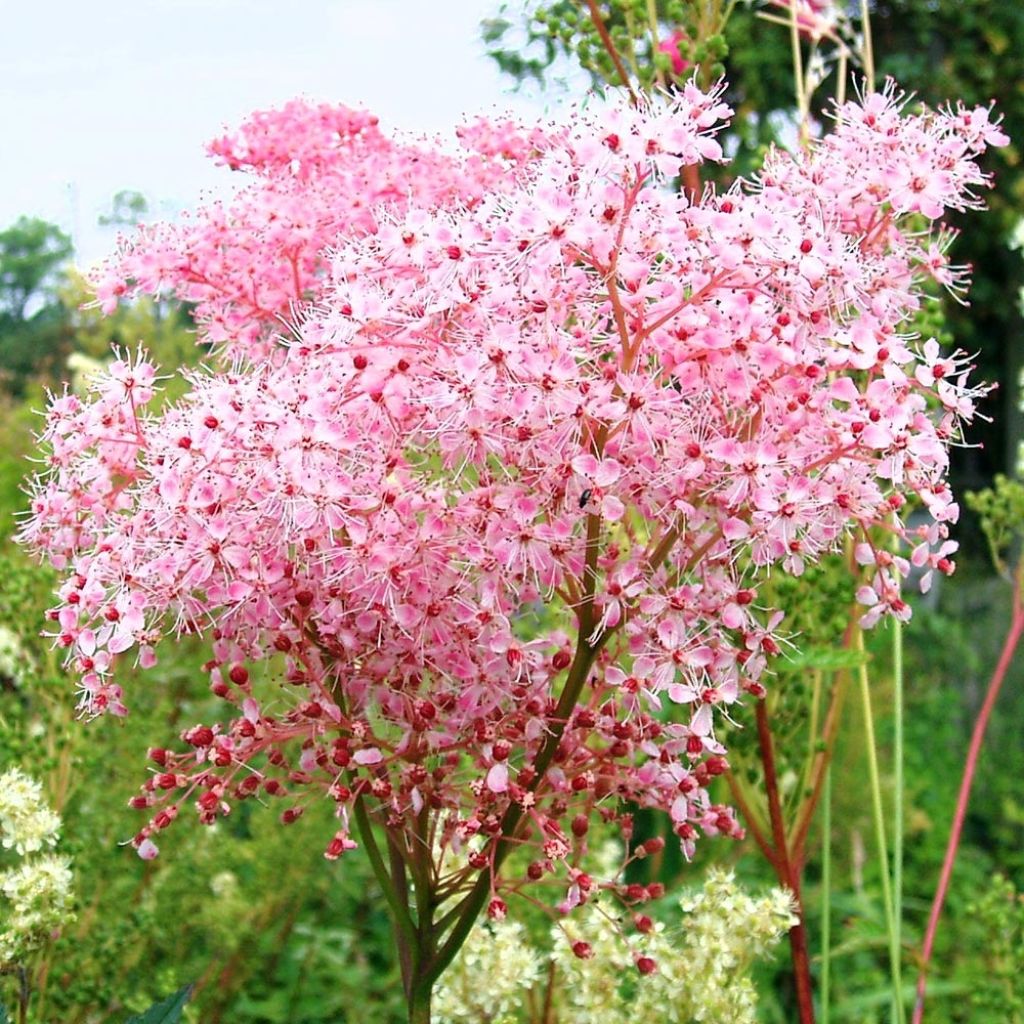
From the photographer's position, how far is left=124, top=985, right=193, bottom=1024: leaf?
0.88 meters

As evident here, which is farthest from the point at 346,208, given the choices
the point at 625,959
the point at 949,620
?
the point at 949,620

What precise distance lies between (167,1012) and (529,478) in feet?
1.62

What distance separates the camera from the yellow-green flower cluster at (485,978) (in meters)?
1.05

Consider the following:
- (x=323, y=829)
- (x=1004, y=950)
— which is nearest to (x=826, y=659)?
(x=1004, y=950)

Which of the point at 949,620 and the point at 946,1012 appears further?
the point at 949,620

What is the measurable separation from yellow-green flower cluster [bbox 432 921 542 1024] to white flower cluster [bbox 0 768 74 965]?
0.33m

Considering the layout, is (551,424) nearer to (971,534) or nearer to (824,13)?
(824,13)

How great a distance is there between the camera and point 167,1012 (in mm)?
893

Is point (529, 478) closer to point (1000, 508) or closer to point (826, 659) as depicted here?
point (826, 659)

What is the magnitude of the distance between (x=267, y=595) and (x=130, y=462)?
0.57ft

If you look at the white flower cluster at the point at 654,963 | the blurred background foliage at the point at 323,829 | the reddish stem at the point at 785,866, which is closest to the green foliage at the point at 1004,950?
the blurred background foliage at the point at 323,829

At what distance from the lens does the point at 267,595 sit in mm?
752

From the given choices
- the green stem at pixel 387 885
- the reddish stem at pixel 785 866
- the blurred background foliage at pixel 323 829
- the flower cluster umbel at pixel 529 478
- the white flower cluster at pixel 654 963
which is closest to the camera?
the flower cluster umbel at pixel 529 478

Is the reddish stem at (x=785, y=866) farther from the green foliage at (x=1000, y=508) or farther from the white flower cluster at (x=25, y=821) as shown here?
the white flower cluster at (x=25, y=821)
